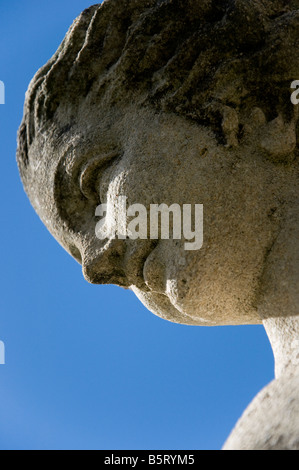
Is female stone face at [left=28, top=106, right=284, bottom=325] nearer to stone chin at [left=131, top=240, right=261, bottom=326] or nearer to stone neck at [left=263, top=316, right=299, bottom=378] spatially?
stone chin at [left=131, top=240, right=261, bottom=326]

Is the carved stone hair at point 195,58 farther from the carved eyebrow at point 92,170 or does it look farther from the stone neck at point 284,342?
the stone neck at point 284,342

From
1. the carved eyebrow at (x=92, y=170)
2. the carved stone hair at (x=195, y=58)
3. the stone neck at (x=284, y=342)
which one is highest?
the carved stone hair at (x=195, y=58)

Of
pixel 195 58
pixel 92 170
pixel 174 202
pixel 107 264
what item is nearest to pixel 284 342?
A: pixel 174 202

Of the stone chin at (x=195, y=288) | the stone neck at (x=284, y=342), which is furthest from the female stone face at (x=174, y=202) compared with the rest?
the stone neck at (x=284, y=342)

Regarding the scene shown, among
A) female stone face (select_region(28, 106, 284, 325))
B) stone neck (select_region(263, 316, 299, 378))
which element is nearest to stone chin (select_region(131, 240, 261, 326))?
female stone face (select_region(28, 106, 284, 325))

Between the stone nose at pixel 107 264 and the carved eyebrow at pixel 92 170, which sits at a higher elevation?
the carved eyebrow at pixel 92 170

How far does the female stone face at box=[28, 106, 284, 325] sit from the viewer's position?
2.33 metres

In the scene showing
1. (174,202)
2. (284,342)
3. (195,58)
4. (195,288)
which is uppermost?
(195,58)

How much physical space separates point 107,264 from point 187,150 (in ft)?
1.82

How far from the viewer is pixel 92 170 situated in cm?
263

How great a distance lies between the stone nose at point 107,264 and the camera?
102 inches

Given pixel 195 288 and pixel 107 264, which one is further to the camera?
pixel 107 264

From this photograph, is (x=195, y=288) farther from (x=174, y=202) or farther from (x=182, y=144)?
(x=182, y=144)
